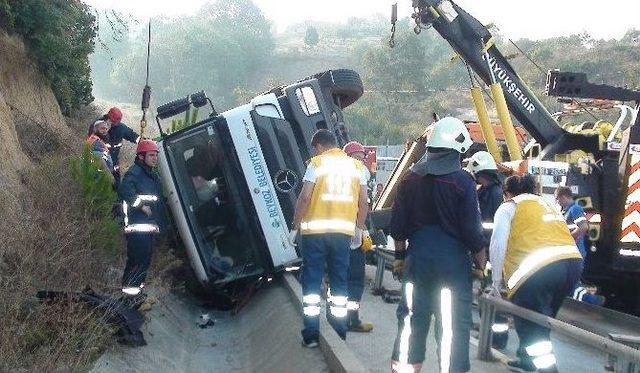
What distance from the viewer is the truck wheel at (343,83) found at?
362 inches

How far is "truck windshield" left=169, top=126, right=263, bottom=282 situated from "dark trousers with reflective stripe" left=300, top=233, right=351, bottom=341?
3.07 m

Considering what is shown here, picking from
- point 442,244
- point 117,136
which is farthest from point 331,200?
point 117,136

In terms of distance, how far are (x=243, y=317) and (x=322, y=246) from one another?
3.17 metres

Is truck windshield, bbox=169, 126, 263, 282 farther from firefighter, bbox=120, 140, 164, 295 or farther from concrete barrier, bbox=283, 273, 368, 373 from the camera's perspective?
concrete barrier, bbox=283, 273, 368, 373

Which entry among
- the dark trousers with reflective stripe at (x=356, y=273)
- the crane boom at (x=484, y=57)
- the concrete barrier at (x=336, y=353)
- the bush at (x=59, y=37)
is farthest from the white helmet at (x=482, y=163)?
the bush at (x=59, y=37)

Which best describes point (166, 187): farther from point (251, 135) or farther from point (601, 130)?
point (601, 130)

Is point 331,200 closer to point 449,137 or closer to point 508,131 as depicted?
point 449,137

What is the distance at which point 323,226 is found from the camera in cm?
548

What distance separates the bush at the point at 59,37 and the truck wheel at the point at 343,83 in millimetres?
4346

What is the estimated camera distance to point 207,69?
67.8 meters

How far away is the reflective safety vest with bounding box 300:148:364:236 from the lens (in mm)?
5492

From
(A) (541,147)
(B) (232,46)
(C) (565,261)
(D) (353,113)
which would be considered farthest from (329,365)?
(B) (232,46)

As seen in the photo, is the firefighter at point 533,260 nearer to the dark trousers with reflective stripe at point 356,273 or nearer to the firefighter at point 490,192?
the firefighter at point 490,192

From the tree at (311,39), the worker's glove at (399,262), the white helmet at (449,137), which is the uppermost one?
the tree at (311,39)
